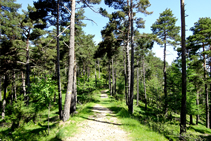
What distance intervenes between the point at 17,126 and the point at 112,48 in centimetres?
1063

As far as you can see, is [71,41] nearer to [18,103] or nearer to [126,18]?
[18,103]

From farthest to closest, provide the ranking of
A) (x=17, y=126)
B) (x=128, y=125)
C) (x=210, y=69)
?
(x=210, y=69), (x=17, y=126), (x=128, y=125)

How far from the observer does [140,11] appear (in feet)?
33.9

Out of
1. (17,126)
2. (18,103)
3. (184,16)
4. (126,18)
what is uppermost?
(126,18)

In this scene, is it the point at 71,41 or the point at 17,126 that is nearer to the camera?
the point at 71,41

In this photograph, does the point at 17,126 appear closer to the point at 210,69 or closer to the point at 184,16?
the point at 184,16

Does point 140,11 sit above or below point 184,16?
above

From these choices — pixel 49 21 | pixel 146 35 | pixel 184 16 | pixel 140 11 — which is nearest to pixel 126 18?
pixel 140 11

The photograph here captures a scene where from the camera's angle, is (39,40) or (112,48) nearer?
(112,48)

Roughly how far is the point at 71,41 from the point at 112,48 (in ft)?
18.7

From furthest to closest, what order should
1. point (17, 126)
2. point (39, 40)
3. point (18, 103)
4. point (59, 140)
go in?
point (39, 40)
point (17, 126)
point (18, 103)
point (59, 140)

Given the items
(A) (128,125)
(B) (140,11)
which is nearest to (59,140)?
(A) (128,125)

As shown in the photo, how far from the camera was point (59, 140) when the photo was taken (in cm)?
496

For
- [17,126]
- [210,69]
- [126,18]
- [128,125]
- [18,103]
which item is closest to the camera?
[128,125]
